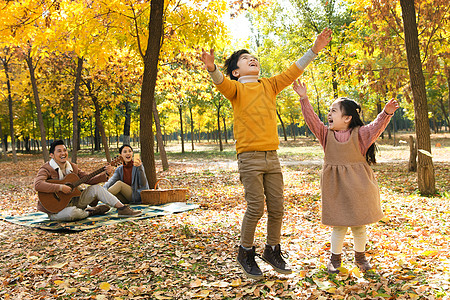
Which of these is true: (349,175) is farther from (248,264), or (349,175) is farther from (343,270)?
(248,264)

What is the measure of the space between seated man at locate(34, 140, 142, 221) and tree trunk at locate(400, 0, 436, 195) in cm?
581

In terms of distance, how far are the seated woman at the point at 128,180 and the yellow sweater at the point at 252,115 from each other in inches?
161

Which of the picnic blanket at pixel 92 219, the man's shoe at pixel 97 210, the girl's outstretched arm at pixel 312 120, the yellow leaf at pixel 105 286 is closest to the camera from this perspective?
the yellow leaf at pixel 105 286

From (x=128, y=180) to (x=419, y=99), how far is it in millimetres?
6293

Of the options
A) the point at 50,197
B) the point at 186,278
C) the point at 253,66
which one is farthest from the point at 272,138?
the point at 50,197

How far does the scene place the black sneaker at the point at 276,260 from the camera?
3.38 m

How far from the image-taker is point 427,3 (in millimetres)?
8641

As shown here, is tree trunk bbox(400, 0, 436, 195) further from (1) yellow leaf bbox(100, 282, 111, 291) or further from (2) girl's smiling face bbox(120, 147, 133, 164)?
(1) yellow leaf bbox(100, 282, 111, 291)

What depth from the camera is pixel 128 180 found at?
7.28 m

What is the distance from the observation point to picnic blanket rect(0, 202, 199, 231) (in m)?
5.59

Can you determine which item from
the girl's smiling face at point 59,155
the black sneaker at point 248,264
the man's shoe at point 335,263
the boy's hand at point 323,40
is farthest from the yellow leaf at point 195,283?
the girl's smiling face at point 59,155

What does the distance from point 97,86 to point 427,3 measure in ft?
42.7

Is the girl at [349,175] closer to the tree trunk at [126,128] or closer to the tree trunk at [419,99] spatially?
the tree trunk at [419,99]

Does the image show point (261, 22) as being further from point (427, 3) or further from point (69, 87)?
point (427, 3)
